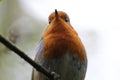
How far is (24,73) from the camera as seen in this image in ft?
7.72

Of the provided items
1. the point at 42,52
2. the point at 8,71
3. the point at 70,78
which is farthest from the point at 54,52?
the point at 8,71

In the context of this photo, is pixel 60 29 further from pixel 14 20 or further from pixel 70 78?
pixel 14 20

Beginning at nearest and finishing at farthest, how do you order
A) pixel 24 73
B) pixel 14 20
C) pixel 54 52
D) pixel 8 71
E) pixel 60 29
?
pixel 54 52 < pixel 60 29 < pixel 8 71 < pixel 24 73 < pixel 14 20

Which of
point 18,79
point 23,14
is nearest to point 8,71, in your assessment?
point 18,79

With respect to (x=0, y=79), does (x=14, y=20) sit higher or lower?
higher

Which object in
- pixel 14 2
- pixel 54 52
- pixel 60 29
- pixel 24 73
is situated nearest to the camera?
pixel 54 52

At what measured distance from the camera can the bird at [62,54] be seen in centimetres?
180

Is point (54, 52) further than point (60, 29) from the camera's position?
No

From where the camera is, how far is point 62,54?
1.79 metres

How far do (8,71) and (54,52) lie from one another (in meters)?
0.55

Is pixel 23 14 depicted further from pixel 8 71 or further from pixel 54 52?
pixel 54 52

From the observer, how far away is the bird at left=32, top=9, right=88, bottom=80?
1.80 meters

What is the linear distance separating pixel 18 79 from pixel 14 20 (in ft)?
1.66

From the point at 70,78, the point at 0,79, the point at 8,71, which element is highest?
the point at 70,78
